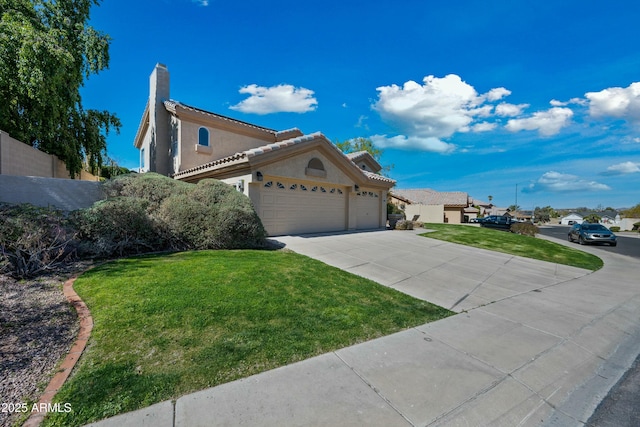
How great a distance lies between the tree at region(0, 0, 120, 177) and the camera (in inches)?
413

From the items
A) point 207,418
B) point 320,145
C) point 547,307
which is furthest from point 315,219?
point 207,418

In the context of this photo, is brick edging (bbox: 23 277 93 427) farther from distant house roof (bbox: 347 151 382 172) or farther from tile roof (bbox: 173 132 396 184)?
distant house roof (bbox: 347 151 382 172)

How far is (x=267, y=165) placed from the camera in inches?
489

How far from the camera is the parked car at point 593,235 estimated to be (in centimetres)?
2078

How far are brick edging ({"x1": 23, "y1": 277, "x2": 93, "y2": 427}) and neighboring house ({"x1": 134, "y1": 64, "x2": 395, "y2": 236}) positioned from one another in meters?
7.83

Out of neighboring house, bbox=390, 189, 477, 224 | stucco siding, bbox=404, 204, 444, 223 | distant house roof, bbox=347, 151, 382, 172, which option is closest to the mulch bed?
distant house roof, bbox=347, 151, 382, 172

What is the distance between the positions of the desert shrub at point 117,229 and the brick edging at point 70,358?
293 cm

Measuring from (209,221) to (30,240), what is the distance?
165 inches

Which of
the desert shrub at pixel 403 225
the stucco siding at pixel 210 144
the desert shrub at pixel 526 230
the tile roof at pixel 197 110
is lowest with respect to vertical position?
the desert shrub at pixel 526 230

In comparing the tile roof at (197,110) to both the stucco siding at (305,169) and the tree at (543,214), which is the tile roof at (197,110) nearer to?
the stucco siding at (305,169)

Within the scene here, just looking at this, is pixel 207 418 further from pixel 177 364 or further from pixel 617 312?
pixel 617 312

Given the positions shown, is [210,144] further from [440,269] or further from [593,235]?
[593,235]

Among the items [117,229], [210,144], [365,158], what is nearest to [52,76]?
[210,144]

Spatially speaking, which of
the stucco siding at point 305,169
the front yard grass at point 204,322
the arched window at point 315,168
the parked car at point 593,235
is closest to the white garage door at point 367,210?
the stucco siding at point 305,169
